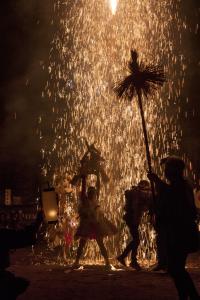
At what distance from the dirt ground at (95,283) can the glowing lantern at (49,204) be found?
2698 mm

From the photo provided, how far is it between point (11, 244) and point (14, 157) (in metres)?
23.1

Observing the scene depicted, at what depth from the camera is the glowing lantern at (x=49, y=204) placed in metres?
3.62

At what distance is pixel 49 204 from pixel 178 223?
158cm

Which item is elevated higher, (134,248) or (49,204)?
(49,204)

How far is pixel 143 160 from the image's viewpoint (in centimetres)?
1402

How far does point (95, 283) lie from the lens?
7141 mm

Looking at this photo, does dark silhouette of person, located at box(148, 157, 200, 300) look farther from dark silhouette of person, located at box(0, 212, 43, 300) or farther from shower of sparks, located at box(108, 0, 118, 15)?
shower of sparks, located at box(108, 0, 118, 15)

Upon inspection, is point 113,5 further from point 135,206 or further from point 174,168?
point 174,168

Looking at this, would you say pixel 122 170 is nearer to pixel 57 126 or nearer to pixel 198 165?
pixel 57 126

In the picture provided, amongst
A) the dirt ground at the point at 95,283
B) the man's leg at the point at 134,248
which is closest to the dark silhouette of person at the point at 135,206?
the man's leg at the point at 134,248

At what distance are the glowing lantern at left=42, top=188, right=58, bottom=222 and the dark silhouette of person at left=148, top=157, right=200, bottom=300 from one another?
143 cm

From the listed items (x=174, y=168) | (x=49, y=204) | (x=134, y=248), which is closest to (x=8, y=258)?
(x=49, y=204)

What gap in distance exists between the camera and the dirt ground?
617 centimetres

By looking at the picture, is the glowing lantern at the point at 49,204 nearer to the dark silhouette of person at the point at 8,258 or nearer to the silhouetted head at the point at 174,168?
the dark silhouette of person at the point at 8,258
